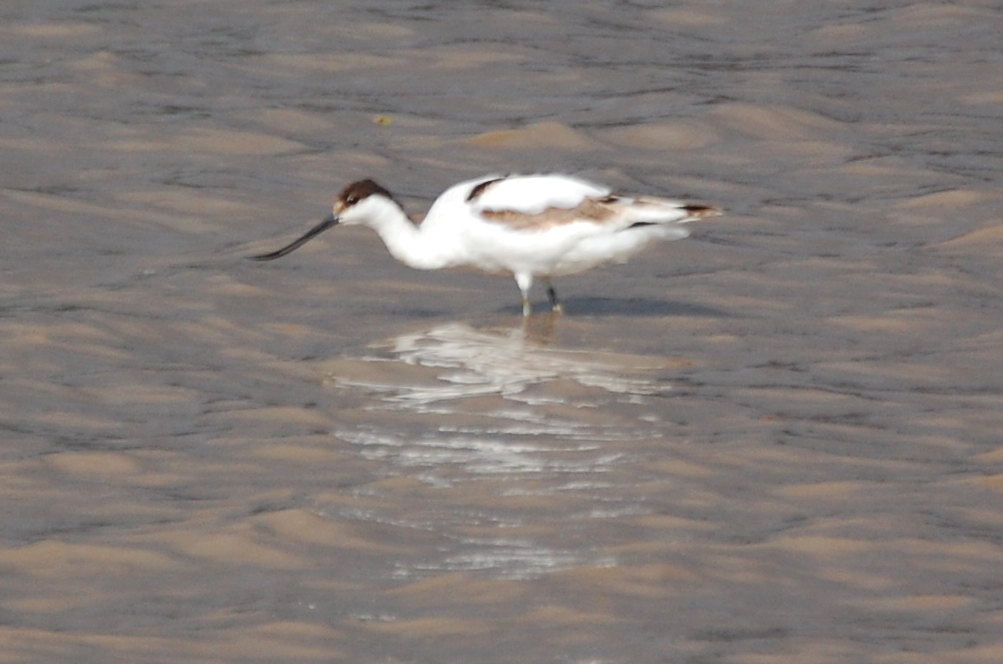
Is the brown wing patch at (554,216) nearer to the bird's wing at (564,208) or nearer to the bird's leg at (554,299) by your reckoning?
the bird's wing at (564,208)

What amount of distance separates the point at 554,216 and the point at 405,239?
814mm

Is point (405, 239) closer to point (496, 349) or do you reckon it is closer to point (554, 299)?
point (554, 299)

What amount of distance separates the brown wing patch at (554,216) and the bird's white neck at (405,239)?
13.2 inches

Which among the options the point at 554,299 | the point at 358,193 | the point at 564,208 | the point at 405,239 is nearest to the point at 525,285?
the point at 554,299

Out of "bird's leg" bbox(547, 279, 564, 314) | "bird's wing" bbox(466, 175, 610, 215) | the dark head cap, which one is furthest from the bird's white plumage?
the dark head cap

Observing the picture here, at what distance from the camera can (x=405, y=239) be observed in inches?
429

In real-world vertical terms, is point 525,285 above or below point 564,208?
below

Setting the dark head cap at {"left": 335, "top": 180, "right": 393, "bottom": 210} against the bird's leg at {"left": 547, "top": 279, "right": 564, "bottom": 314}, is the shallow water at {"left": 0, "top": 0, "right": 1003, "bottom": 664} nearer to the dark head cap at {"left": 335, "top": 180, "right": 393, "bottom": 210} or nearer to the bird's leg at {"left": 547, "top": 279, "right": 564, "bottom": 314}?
the bird's leg at {"left": 547, "top": 279, "right": 564, "bottom": 314}

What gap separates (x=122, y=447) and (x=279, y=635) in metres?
2.06

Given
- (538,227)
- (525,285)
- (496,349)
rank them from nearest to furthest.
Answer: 1. (496,349)
2. (538,227)
3. (525,285)

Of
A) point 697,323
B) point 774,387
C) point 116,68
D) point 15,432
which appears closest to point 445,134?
point 116,68

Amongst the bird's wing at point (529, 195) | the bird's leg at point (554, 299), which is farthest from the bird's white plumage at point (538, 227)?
the bird's leg at point (554, 299)

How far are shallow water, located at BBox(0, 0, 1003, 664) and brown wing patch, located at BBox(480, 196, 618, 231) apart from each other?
537mm

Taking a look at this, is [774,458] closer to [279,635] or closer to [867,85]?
[279,635]
